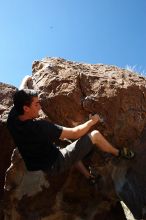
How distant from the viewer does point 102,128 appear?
5.94 meters

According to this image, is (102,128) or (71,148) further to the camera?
(102,128)

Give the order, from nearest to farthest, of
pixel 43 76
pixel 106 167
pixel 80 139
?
1. pixel 80 139
2. pixel 106 167
3. pixel 43 76

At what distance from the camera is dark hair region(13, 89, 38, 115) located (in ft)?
17.1

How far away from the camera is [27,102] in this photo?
5.23m

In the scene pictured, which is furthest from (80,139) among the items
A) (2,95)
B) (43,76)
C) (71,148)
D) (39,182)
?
(2,95)

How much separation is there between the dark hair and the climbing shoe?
1.43m

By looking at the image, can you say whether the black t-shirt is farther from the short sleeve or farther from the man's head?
the man's head

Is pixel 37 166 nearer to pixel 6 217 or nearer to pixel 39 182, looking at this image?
pixel 39 182

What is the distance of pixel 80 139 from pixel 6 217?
5.97 feet

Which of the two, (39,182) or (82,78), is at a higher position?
(82,78)

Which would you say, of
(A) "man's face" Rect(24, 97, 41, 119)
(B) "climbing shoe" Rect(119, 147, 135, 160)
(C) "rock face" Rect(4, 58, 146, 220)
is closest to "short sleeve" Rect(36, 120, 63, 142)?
(A) "man's face" Rect(24, 97, 41, 119)

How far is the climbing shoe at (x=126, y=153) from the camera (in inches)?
219

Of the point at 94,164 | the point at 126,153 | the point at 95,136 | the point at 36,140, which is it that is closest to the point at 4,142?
the point at 36,140

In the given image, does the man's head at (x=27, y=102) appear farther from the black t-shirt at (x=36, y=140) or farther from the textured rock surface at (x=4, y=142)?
the textured rock surface at (x=4, y=142)
